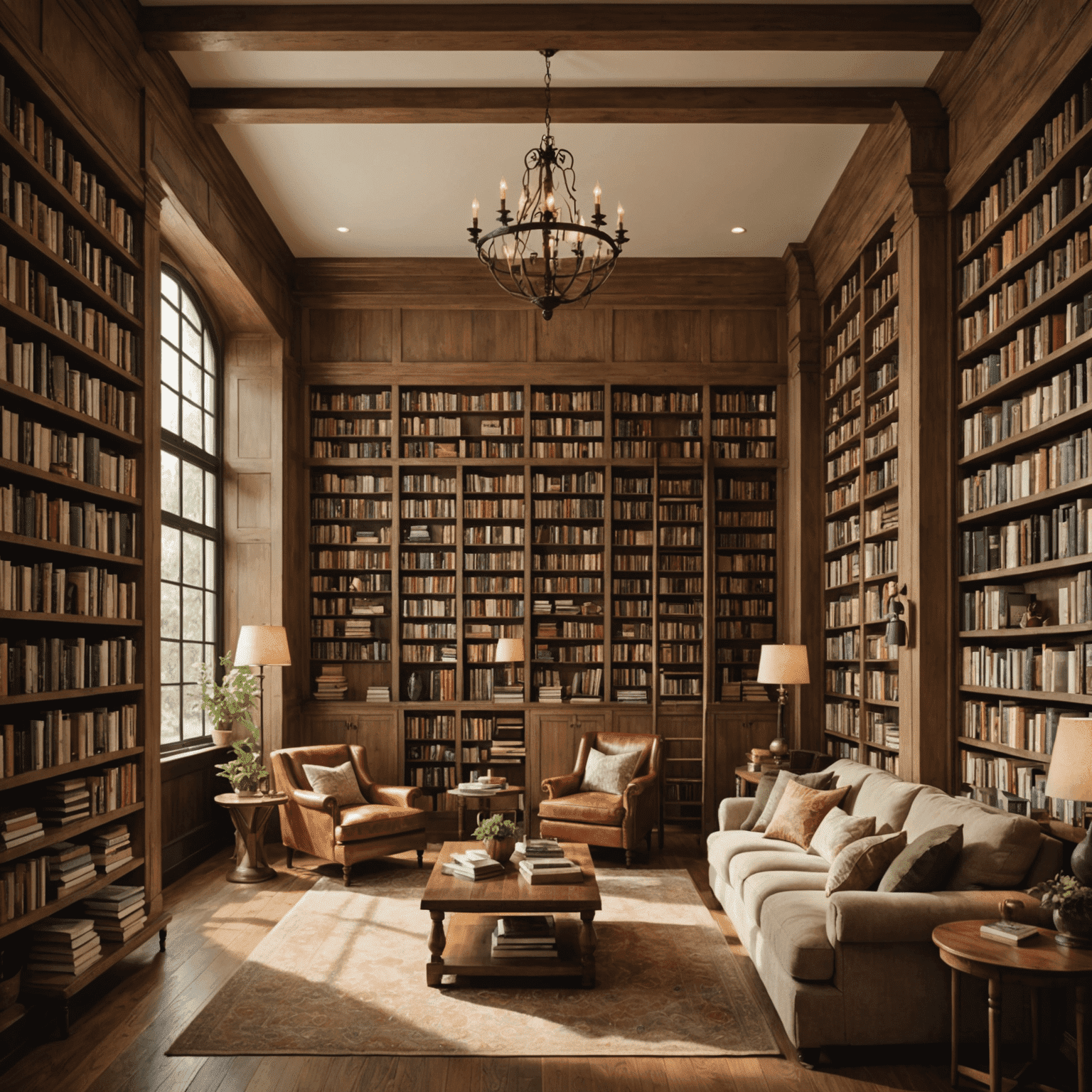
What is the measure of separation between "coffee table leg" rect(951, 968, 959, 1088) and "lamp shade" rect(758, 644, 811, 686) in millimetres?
3405

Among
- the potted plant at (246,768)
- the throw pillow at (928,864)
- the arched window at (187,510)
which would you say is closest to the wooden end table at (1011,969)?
the throw pillow at (928,864)

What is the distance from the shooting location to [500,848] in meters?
5.18

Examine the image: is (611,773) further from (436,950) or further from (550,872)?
(436,950)

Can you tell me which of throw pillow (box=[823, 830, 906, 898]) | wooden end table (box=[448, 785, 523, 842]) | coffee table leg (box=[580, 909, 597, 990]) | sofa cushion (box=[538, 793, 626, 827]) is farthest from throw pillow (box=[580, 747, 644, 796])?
throw pillow (box=[823, 830, 906, 898])

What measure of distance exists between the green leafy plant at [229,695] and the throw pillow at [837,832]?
363 cm

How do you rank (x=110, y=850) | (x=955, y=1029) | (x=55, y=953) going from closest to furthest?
(x=955, y=1029) < (x=55, y=953) < (x=110, y=850)

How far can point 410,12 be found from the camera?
191 inches

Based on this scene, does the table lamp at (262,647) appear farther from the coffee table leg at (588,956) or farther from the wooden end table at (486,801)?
the coffee table leg at (588,956)

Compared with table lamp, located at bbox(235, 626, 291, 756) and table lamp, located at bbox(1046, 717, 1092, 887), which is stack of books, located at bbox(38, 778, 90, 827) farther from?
table lamp, located at bbox(1046, 717, 1092, 887)

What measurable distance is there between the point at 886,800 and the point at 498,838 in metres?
1.95

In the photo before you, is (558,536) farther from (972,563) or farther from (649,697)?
(972,563)

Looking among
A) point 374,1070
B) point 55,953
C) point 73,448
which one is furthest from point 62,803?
point 374,1070

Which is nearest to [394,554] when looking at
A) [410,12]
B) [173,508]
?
[173,508]

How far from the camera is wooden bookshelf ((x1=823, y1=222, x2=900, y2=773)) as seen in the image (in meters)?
6.33
